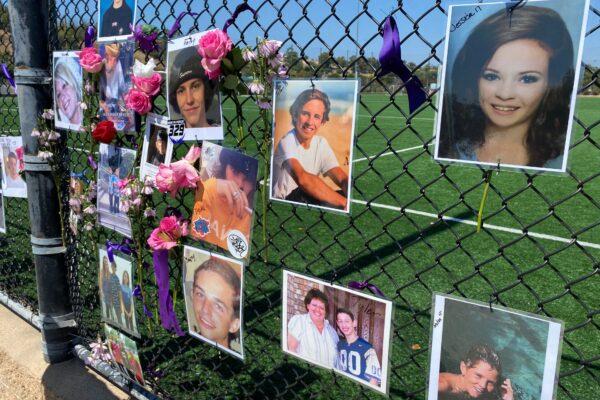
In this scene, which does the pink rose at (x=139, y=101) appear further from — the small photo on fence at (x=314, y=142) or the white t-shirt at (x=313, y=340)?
the white t-shirt at (x=313, y=340)

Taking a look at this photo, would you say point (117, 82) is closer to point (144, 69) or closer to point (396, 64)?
point (144, 69)

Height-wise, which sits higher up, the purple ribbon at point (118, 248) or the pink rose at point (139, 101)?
the pink rose at point (139, 101)

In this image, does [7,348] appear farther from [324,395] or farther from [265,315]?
[324,395]

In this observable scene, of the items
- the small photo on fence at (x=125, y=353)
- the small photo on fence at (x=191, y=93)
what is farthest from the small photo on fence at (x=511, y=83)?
the small photo on fence at (x=125, y=353)

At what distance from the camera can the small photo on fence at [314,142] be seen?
4.50 ft

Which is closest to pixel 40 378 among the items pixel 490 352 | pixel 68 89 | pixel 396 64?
pixel 68 89

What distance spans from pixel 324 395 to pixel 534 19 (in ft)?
5.95

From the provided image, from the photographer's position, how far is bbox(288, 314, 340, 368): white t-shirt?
1.61m

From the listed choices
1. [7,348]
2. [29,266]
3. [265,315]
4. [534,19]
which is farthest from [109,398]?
[534,19]

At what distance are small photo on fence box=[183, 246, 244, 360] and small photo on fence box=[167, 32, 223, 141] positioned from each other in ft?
1.39

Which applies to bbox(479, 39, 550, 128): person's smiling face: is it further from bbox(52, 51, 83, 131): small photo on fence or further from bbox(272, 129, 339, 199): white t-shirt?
Result: bbox(52, 51, 83, 131): small photo on fence

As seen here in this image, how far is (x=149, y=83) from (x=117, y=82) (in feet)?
0.84

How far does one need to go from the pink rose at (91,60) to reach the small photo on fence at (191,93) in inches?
16.3

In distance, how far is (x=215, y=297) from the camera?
6.10ft
